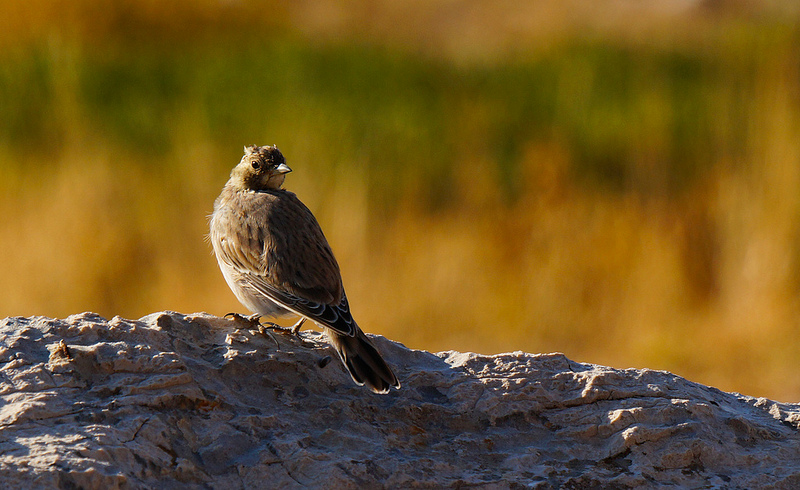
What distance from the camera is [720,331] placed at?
7309 millimetres

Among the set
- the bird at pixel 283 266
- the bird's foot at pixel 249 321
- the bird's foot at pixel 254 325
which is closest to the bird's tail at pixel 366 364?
the bird at pixel 283 266

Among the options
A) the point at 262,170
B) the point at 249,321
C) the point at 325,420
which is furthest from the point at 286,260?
the point at 325,420

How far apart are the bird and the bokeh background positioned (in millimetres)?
3556

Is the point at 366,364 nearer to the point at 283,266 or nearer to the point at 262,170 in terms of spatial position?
the point at 283,266

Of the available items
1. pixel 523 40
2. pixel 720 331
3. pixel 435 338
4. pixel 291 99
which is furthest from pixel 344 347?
pixel 523 40

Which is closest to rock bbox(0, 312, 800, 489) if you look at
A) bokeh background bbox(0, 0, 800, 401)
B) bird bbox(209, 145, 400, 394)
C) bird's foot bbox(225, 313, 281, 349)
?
bird's foot bbox(225, 313, 281, 349)

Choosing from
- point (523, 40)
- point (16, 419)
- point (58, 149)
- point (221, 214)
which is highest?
point (523, 40)

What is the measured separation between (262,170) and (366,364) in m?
1.59

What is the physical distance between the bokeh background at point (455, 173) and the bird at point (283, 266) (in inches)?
140

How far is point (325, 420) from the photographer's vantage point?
9.16 feet

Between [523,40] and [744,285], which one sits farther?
[523,40]

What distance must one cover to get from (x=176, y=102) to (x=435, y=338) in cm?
387

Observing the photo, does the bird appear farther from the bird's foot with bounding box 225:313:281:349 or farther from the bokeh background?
the bokeh background

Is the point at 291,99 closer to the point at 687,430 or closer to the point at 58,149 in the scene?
the point at 58,149
